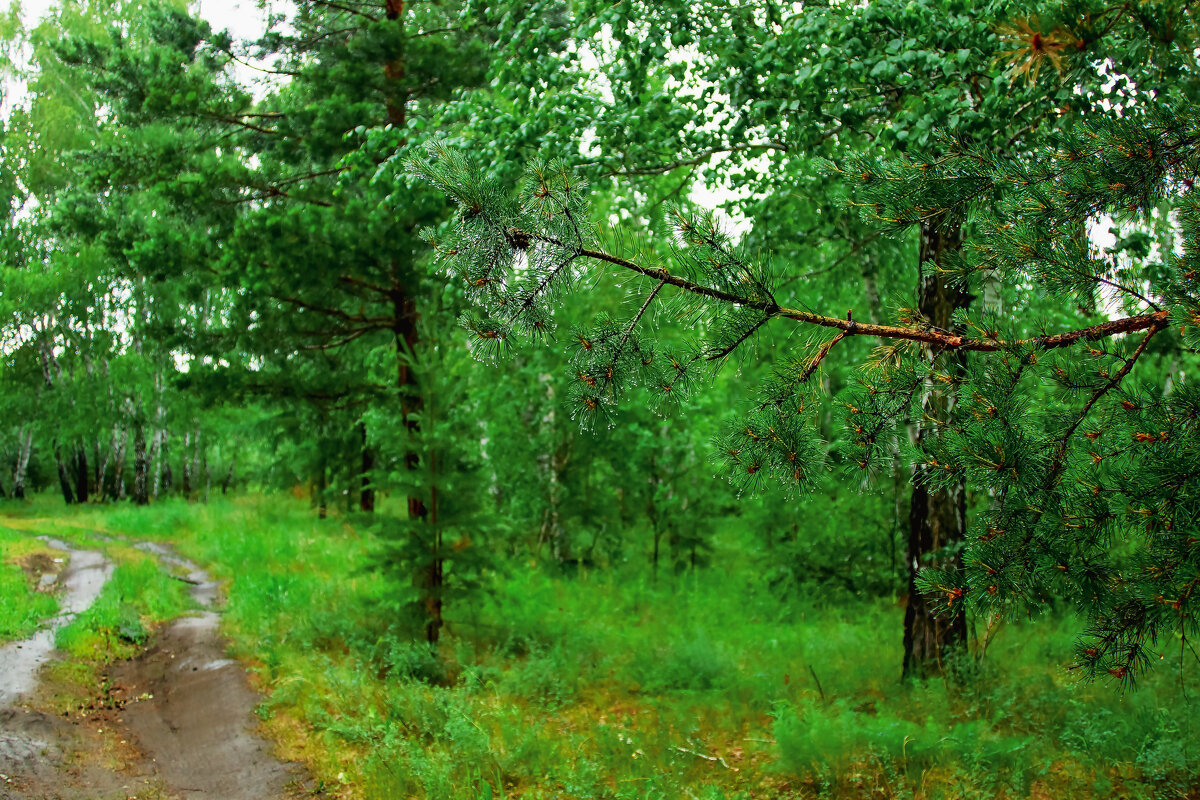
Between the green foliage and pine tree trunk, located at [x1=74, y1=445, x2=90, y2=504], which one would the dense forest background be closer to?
the green foliage

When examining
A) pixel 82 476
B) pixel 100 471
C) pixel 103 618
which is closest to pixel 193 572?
pixel 103 618

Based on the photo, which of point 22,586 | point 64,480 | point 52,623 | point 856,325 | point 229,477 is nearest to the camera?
point 856,325

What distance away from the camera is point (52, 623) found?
895 cm

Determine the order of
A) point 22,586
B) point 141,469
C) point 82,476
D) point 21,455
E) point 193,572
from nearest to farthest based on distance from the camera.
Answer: point 22,586, point 193,572, point 21,455, point 141,469, point 82,476

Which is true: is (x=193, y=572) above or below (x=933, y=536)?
below

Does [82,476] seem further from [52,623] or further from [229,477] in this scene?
[52,623]

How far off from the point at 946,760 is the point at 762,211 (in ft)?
16.8

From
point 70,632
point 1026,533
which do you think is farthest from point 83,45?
point 1026,533

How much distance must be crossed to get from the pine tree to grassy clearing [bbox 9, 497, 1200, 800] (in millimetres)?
847

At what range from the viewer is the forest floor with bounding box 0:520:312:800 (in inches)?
219

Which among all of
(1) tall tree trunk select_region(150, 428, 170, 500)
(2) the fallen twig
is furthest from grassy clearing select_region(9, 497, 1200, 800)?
(1) tall tree trunk select_region(150, 428, 170, 500)

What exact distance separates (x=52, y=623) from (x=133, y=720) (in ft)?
9.72

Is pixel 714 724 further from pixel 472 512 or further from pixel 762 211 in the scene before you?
pixel 762 211

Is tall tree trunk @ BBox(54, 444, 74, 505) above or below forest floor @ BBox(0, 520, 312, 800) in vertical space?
above
